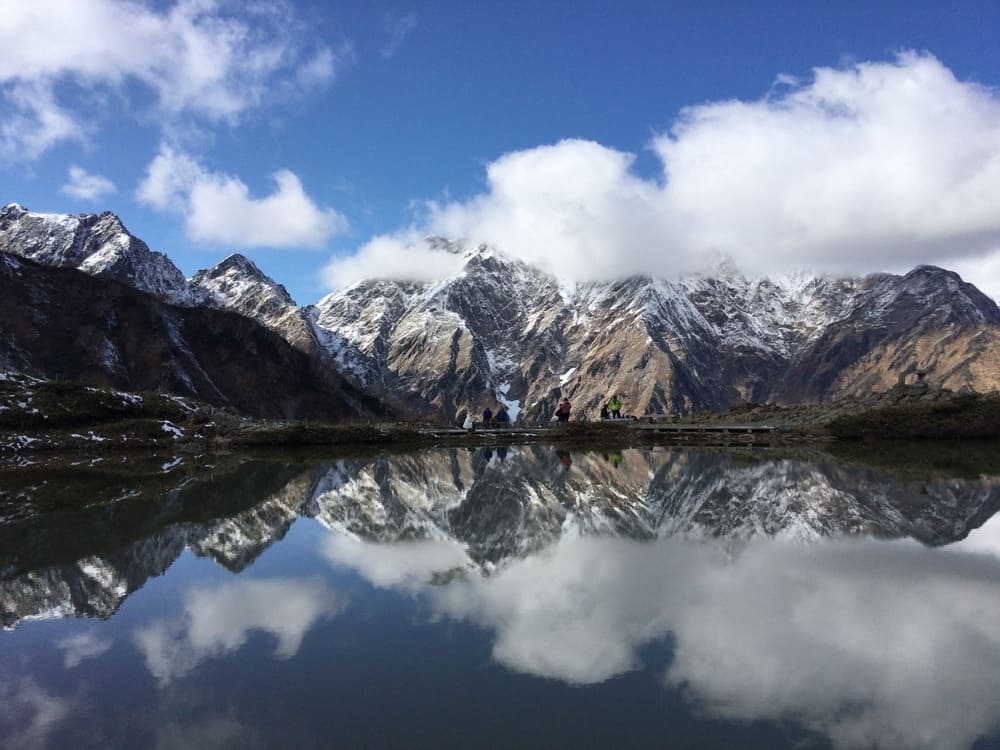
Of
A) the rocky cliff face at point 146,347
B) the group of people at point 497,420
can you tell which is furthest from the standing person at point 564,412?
the rocky cliff face at point 146,347

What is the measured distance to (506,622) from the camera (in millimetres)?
11062

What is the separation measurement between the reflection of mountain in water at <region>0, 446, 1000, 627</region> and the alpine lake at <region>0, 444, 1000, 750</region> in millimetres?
142

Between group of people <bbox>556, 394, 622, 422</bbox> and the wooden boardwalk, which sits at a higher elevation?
group of people <bbox>556, 394, 622, 422</bbox>

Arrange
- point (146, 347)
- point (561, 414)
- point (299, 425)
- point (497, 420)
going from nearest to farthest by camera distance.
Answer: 1. point (299, 425)
2. point (561, 414)
3. point (497, 420)
4. point (146, 347)

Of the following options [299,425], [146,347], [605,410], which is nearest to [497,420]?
[605,410]

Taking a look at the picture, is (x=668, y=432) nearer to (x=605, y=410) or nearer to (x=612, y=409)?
(x=612, y=409)

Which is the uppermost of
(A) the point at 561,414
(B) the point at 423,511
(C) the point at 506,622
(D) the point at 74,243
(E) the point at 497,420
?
(D) the point at 74,243

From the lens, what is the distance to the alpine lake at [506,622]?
307 inches

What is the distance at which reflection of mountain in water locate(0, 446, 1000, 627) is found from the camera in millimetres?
15456

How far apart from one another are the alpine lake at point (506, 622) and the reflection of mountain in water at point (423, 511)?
0.47ft

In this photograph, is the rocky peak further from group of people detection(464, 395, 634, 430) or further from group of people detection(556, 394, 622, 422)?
group of people detection(556, 394, 622, 422)

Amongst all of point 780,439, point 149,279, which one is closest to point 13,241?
point 149,279

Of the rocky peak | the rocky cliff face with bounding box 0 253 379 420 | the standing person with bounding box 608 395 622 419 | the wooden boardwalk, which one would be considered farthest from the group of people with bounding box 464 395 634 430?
the rocky peak

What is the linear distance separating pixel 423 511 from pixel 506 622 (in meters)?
11.0
